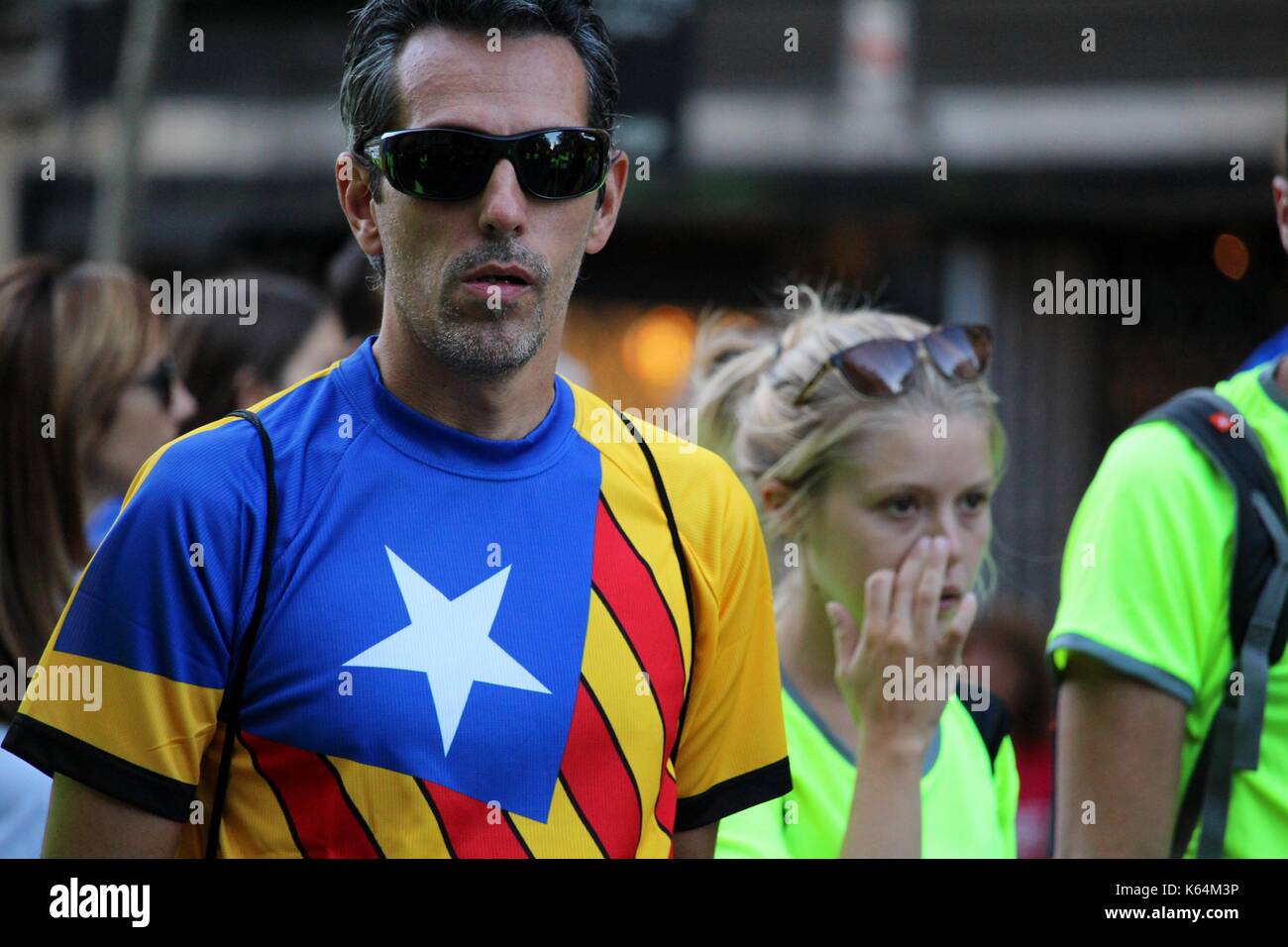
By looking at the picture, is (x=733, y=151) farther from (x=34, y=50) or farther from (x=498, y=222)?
(x=498, y=222)

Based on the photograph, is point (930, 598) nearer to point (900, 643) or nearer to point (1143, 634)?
point (900, 643)

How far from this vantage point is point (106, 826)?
196cm

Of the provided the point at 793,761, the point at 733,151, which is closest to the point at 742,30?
the point at 733,151

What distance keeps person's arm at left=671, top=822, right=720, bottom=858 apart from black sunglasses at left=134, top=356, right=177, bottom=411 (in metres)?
1.80

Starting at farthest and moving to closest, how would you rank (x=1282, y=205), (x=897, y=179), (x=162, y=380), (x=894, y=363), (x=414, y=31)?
(x=897, y=179)
(x=162, y=380)
(x=894, y=363)
(x=1282, y=205)
(x=414, y=31)

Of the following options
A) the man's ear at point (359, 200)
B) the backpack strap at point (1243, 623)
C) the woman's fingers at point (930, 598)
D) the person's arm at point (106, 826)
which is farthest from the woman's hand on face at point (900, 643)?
the person's arm at point (106, 826)

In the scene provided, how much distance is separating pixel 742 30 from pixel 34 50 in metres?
4.25

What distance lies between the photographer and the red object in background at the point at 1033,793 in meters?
4.79

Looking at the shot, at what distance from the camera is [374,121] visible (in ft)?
7.17

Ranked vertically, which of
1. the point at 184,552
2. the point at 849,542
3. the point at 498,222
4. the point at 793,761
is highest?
the point at 498,222

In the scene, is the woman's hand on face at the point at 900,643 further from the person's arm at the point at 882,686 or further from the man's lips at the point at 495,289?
the man's lips at the point at 495,289

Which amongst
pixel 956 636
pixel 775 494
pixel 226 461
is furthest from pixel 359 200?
pixel 956 636

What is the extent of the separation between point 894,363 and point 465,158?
3.95 ft

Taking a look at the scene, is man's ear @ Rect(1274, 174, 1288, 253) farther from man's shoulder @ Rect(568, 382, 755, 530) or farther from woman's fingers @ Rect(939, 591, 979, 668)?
man's shoulder @ Rect(568, 382, 755, 530)
